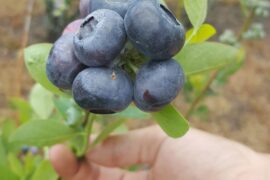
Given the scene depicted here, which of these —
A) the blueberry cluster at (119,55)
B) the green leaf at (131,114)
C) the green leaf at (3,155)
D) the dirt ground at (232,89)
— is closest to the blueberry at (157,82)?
the blueberry cluster at (119,55)

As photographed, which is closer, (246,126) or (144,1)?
(144,1)

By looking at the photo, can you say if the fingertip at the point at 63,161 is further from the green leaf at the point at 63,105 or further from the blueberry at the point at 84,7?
the blueberry at the point at 84,7

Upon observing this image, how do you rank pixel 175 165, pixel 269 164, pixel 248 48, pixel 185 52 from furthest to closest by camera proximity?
pixel 248 48, pixel 175 165, pixel 269 164, pixel 185 52

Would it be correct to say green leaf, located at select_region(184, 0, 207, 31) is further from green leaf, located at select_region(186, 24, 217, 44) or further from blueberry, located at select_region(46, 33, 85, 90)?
blueberry, located at select_region(46, 33, 85, 90)

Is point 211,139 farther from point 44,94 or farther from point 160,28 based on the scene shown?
point 160,28

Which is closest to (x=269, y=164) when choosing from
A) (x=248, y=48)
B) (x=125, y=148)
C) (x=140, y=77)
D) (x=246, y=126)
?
(x=125, y=148)

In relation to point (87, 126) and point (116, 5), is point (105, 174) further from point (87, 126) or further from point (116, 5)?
point (116, 5)
